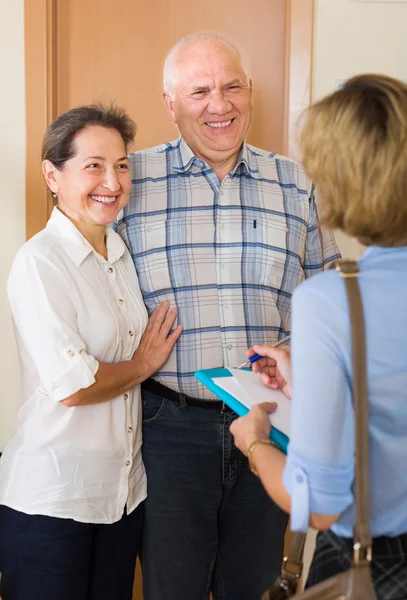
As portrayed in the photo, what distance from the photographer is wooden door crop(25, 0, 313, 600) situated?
2.46 meters

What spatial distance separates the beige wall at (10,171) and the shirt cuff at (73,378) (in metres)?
1.13

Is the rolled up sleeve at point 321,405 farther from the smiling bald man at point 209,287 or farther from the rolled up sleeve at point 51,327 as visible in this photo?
the smiling bald man at point 209,287

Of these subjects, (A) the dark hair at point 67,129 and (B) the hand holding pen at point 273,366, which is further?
(A) the dark hair at point 67,129

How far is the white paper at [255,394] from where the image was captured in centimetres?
116

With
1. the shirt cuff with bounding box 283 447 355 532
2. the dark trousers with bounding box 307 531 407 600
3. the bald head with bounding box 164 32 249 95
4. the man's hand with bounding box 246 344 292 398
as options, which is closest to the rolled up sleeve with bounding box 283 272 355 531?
the shirt cuff with bounding box 283 447 355 532

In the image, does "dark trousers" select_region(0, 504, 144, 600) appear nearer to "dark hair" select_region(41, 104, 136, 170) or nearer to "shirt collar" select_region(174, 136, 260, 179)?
"dark hair" select_region(41, 104, 136, 170)

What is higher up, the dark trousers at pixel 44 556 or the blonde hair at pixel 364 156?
the blonde hair at pixel 364 156

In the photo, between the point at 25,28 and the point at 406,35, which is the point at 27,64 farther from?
the point at 406,35

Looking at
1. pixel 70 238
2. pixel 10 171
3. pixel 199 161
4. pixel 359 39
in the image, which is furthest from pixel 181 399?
pixel 359 39

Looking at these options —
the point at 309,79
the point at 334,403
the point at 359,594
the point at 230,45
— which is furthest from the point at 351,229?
the point at 309,79

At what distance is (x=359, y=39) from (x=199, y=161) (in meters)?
0.94

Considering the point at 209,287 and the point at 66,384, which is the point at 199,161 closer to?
the point at 209,287

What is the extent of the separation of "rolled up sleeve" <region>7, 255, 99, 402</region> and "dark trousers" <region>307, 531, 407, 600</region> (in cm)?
63

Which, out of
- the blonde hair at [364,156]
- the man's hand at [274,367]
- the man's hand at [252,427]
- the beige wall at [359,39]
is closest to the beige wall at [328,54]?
the beige wall at [359,39]
